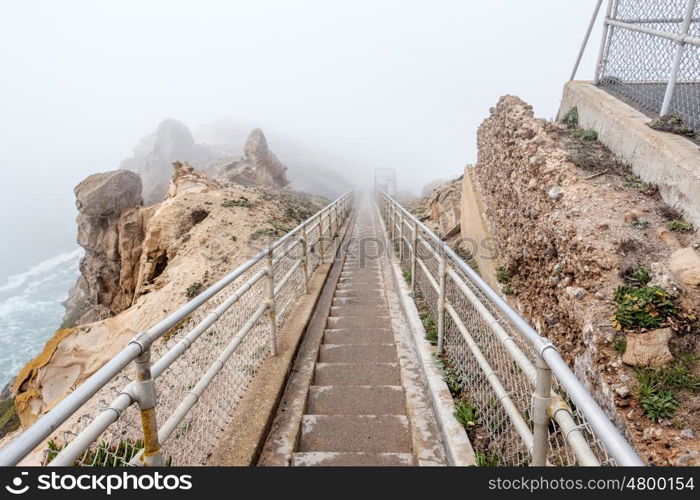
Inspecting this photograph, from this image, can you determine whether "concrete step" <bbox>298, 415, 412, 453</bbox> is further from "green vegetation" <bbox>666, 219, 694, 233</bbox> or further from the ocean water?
the ocean water

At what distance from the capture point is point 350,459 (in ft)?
8.72

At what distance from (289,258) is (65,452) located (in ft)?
15.4

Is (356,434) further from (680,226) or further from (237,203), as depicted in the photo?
(237,203)

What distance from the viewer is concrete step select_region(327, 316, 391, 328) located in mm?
5289

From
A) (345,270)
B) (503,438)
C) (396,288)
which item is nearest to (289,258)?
(396,288)

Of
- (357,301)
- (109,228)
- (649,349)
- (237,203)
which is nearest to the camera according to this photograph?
(649,349)

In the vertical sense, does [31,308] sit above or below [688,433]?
below

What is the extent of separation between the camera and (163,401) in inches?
144

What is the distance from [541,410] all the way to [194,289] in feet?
25.3

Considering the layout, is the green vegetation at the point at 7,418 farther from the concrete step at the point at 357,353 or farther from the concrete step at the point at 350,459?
the concrete step at the point at 350,459

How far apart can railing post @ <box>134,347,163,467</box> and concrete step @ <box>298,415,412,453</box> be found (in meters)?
1.25

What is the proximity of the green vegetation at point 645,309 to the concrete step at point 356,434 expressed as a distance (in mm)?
1802

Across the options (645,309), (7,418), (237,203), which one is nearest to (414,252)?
(645,309)

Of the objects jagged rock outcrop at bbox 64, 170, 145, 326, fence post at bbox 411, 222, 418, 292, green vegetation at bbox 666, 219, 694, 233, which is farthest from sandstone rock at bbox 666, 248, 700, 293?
jagged rock outcrop at bbox 64, 170, 145, 326
